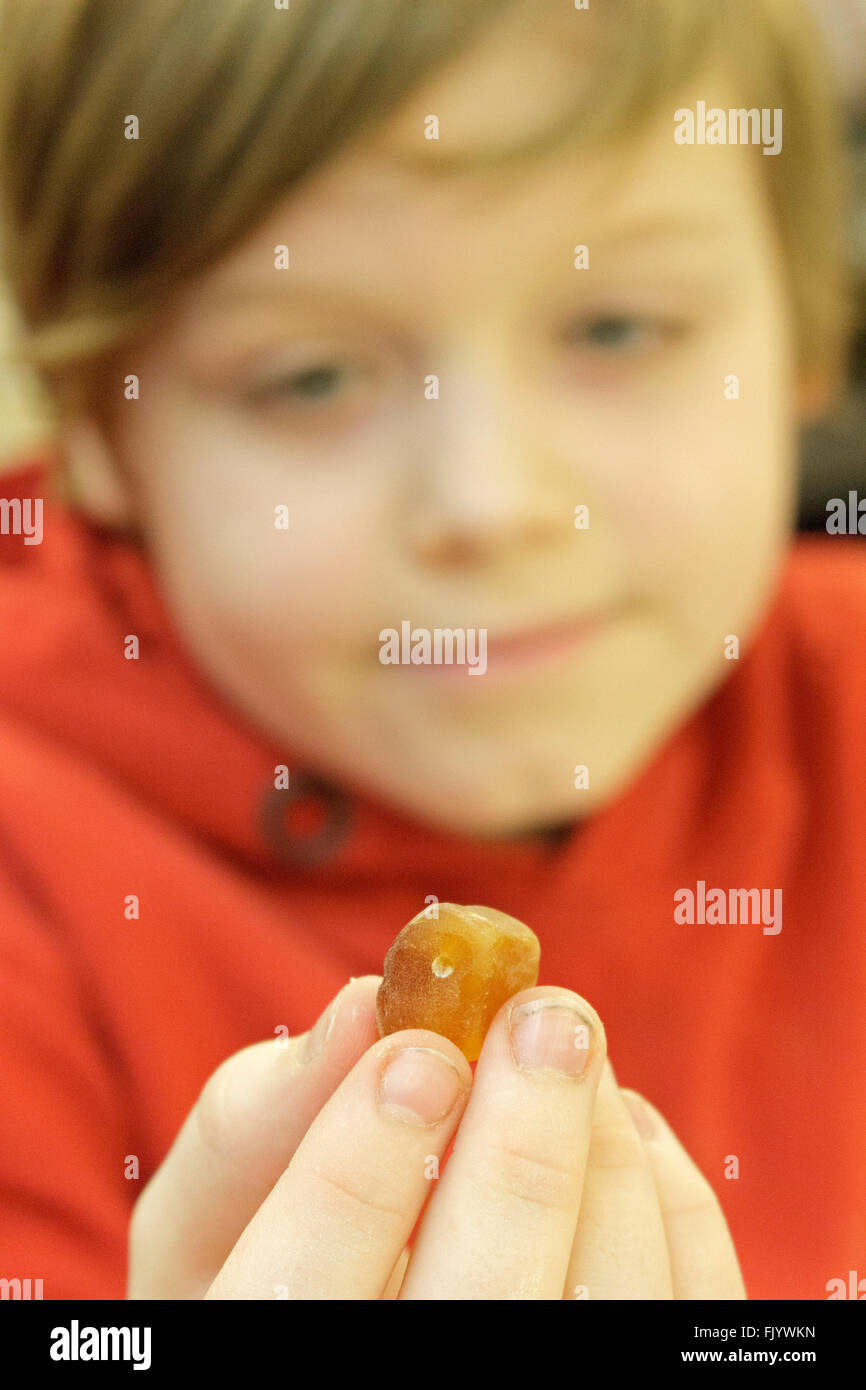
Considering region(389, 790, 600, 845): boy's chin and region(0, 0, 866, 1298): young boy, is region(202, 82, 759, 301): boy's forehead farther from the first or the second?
region(389, 790, 600, 845): boy's chin

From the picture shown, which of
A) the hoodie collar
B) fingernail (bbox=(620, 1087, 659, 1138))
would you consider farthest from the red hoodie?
fingernail (bbox=(620, 1087, 659, 1138))

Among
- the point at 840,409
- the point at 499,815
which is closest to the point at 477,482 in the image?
the point at 499,815

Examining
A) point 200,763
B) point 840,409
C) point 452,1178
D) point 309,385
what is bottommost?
point 452,1178

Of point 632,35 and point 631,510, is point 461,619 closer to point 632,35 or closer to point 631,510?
point 631,510

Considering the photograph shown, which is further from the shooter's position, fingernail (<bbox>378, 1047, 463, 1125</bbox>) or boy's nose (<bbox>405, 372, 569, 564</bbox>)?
boy's nose (<bbox>405, 372, 569, 564</bbox>)

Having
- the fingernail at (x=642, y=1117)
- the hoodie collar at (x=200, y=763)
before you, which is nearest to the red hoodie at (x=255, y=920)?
the hoodie collar at (x=200, y=763)

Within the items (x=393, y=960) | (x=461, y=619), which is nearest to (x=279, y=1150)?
(x=393, y=960)

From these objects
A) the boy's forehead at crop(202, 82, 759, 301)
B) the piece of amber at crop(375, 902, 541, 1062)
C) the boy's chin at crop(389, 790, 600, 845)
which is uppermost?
the boy's forehead at crop(202, 82, 759, 301)

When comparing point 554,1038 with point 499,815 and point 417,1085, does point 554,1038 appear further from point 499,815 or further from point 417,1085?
point 499,815
